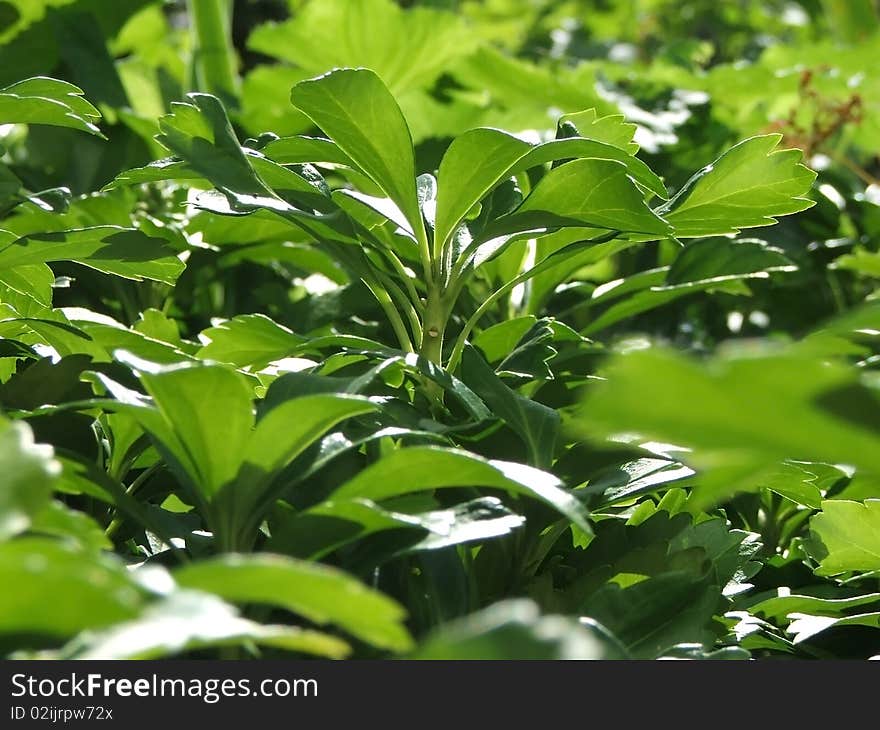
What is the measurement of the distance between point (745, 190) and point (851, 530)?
0.21 meters

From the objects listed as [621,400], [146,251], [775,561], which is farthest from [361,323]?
[621,400]

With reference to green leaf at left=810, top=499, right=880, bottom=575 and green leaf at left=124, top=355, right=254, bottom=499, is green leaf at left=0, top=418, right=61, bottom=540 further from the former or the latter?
green leaf at left=810, top=499, right=880, bottom=575

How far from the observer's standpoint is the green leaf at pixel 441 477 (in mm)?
456

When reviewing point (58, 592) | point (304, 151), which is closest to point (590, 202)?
point (304, 151)

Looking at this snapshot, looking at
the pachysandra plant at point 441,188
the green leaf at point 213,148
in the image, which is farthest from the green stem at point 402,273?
the green leaf at point 213,148

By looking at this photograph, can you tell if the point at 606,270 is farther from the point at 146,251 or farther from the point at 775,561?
the point at 146,251

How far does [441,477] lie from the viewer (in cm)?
47

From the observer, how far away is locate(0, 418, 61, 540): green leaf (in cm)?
31

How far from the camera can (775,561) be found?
730 millimetres

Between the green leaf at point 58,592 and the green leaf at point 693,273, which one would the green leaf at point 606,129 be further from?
the green leaf at point 58,592

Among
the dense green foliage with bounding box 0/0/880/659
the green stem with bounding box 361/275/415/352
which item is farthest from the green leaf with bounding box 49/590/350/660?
the green stem with bounding box 361/275/415/352

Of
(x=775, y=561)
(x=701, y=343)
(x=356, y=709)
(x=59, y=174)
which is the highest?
(x=59, y=174)

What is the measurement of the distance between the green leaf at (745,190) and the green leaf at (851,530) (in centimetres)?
17

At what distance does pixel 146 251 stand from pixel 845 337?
53 centimetres
